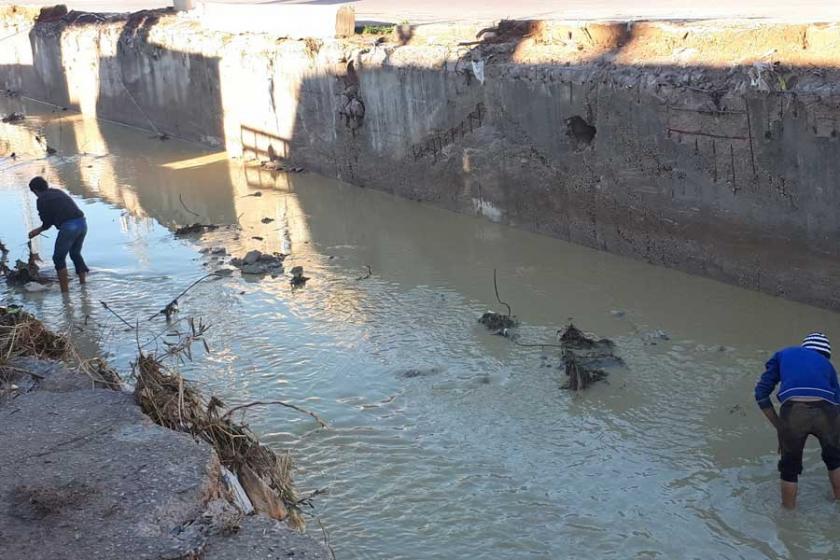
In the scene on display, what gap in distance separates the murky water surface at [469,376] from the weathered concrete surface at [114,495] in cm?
170

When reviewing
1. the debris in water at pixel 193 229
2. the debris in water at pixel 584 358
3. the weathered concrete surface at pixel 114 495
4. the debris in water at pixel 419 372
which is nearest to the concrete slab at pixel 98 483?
the weathered concrete surface at pixel 114 495

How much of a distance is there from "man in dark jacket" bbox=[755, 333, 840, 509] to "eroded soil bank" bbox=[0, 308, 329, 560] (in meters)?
3.29

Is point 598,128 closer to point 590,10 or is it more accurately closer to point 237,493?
point 590,10

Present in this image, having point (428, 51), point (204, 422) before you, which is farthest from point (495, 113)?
point (204, 422)

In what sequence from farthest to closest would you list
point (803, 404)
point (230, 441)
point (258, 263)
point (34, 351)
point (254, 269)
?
1. point (258, 263)
2. point (254, 269)
3. point (34, 351)
4. point (803, 404)
5. point (230, 441)

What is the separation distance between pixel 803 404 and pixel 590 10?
11843mm

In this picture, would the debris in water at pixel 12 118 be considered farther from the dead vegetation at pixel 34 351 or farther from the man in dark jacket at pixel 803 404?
the man in dark jacket at pixel 803 404

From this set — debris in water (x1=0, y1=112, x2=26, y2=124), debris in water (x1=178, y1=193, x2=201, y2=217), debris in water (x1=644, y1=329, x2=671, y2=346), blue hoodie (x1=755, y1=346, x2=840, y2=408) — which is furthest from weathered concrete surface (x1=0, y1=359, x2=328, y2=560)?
debris in water (x1=0, y1=112, x2=26, y2=124)

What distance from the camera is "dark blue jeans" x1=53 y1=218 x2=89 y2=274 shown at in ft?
36.9

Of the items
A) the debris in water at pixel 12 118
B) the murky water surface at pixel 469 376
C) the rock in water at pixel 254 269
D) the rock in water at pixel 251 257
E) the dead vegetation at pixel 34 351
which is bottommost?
the murky water surface at pixel 469 376

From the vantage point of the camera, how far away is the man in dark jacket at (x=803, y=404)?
5945 millimetres

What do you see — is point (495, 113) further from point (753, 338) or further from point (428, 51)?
point (753, 338)

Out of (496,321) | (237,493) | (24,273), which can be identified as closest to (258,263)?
(24,273)

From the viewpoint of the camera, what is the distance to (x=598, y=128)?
11.0m
